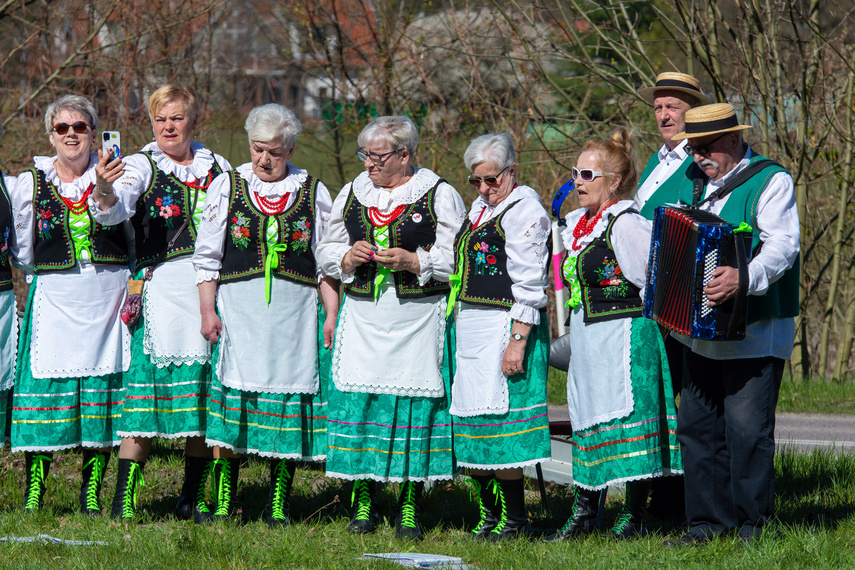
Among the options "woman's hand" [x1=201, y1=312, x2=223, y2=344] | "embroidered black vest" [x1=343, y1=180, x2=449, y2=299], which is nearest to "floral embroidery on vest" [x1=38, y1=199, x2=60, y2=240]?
"woman's hand" [x1=201, y1=312, x2=223, y2=344]

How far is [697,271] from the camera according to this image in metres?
3.69

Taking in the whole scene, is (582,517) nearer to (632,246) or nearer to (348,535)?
(348,535)

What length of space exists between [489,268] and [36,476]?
2519 mm

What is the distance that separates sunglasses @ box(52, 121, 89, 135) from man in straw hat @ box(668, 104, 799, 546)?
9.38ft

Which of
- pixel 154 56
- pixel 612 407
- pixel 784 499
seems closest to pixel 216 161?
pixel 612 407

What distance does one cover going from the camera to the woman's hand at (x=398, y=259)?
4.38 m

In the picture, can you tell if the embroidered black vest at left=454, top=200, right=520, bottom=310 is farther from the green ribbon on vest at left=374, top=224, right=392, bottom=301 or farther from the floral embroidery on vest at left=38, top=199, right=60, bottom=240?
the floral embroidery on vest at left=38, top=199, right=60, bottom=240

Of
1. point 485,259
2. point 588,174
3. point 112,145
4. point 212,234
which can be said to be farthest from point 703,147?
point 112,145

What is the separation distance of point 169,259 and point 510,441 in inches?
74.3

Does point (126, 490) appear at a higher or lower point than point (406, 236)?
lower

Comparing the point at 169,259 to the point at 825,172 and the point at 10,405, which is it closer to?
the point at 10,405

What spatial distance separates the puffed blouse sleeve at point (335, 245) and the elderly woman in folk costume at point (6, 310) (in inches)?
60.6

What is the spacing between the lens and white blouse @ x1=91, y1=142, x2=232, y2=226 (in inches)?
182

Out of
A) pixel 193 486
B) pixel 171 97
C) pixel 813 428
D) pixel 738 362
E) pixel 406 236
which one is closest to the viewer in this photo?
pixel 738 362
